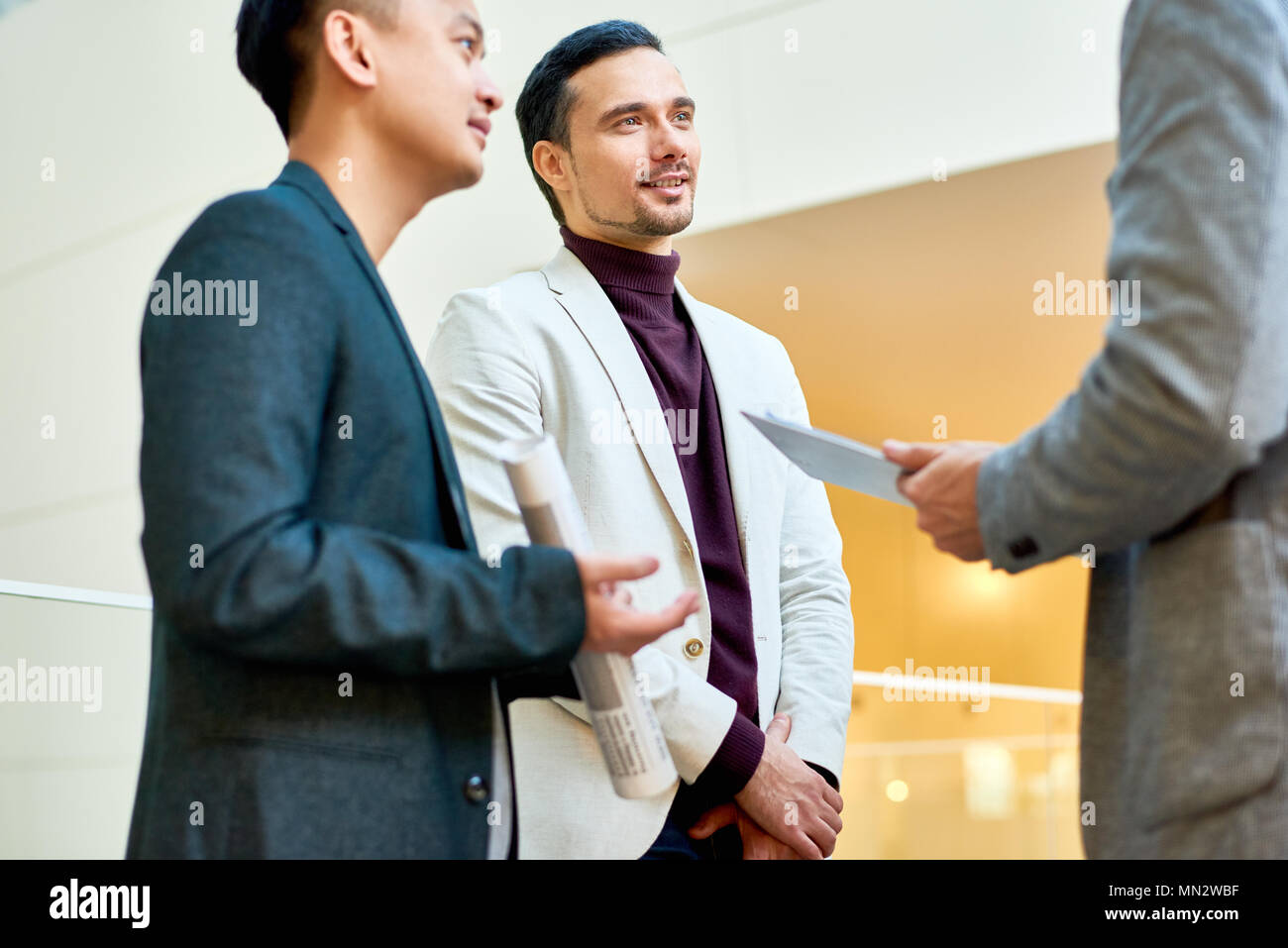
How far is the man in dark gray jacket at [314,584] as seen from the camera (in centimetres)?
94

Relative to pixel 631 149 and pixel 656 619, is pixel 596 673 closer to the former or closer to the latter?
pixel 656 619

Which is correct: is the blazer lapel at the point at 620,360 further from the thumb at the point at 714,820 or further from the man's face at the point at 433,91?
the man's face at the point at 433,91

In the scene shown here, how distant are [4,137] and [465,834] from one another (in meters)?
9.00

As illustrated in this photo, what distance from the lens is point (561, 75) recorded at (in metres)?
2.19

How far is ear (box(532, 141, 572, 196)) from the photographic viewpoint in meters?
2.13

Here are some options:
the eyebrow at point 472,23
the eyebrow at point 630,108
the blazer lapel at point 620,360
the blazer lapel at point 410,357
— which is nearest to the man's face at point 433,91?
the eyebrow at point 472,23

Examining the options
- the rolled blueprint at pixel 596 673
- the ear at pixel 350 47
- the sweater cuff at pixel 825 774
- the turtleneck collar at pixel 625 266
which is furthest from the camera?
the turtleneck collar at pixel 625 266

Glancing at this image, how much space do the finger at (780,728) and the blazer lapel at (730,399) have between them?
0.22 m

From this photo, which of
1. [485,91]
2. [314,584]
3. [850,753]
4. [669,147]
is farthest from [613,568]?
[850,753]

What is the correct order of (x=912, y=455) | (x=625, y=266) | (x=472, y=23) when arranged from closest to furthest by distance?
(x=912, y=455)
(x=472, y=23)
(x=625, y=266)

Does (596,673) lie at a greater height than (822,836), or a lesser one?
greater

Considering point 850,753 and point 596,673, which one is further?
point 850,753

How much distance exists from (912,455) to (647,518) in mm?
599

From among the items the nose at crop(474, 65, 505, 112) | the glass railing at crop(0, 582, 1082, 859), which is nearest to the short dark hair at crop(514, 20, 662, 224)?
the nose at crop(474, 65, 505, 112)
